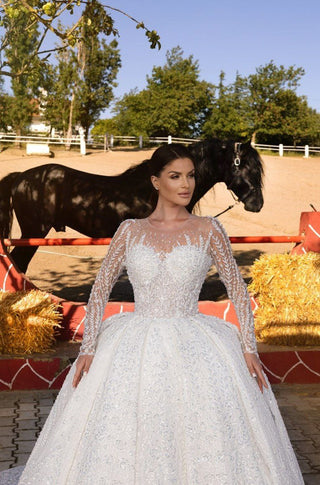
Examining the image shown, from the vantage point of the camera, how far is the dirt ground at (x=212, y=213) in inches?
460

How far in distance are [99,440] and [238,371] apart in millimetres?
684

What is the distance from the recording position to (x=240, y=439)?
8.93ft

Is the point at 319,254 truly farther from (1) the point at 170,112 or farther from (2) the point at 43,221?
(1) the point at 170,112

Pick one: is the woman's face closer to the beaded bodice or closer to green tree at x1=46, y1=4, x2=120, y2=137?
the beaded bodice

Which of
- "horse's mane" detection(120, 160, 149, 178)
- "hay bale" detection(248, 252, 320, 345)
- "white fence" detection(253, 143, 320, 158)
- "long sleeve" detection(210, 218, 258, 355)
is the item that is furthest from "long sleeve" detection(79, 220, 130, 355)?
"white fence" detection(253, 143, 320, 158)

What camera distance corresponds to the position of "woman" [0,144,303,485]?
2688 mm

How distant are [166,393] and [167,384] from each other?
0.04m

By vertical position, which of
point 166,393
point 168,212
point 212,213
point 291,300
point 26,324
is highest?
point 168,212

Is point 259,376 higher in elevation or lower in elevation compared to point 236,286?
lower

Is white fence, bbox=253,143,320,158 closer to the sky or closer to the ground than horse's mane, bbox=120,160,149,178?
closer to the ground

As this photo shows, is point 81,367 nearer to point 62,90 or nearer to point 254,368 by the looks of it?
point 254,368

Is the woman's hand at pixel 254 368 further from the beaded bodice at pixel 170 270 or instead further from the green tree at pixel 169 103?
the green tree at pixel 169 103

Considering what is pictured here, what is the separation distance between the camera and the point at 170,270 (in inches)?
117

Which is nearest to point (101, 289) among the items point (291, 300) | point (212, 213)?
point (291, 300)
